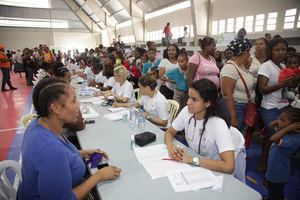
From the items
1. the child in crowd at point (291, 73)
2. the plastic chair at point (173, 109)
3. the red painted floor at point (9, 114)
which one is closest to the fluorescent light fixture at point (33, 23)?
the red painted floor at point (9, 114)

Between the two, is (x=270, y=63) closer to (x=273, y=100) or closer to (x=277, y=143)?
(x=273, y=100)

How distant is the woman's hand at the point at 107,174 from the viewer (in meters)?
1.23

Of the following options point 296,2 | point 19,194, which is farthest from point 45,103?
point 296,2

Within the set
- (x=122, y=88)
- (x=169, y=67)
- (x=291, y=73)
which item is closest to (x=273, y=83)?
(x=291, y=73)

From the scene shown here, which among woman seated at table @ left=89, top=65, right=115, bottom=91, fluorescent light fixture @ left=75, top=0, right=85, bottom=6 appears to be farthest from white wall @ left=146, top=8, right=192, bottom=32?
fluorescent light fixture @ left=75, top=0, right=85, bottom=6

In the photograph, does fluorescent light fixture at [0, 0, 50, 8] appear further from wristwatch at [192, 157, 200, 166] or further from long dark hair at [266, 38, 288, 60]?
wristwatch at [192, 157, 200, 166]

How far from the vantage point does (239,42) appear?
2213 millimetres

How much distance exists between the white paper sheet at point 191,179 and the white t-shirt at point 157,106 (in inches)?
48.2

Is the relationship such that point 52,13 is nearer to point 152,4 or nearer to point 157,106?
point 152,4

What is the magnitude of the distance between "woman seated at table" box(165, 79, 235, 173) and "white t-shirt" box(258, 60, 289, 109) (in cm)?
102

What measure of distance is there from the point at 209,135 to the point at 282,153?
0.84 meters

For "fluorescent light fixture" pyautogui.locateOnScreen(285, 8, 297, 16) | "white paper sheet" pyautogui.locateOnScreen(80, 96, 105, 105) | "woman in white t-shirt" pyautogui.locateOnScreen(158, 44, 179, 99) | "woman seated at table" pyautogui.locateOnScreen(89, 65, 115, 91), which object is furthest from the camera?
"fluorescent light fixture" pyautogui.locateOnScreen(285, 8, 297, 16)

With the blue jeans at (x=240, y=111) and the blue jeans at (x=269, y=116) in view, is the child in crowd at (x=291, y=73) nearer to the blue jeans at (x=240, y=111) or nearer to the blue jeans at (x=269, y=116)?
the blue jeans at (x=269, y=116)

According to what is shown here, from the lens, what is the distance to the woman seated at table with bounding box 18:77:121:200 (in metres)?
0.96
